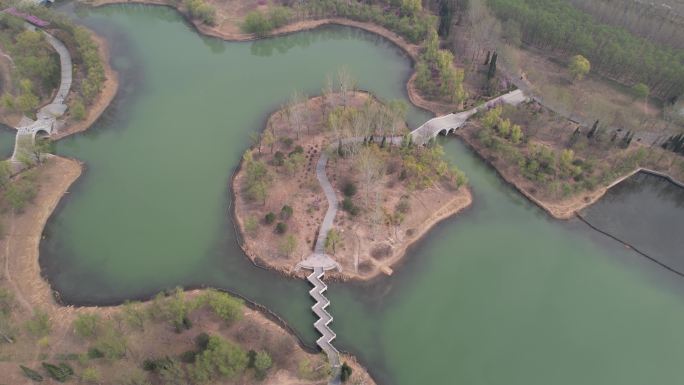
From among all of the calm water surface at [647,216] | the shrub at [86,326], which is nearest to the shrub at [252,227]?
the shrub at [86,326]

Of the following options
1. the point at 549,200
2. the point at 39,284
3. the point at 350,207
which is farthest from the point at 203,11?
the point at 549,200

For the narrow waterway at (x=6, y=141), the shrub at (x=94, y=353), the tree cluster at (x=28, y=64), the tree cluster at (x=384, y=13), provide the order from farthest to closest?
the tree cluster at (x=384, y=13), the tree cluster at (x=28, y=64), the narrow waterway at (x=6, y=141), the shrub at (x=94, y=353)

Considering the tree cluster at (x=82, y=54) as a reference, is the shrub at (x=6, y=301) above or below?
below

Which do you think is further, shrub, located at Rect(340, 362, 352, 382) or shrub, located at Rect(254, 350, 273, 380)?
shrub, located at Rect(340, 362, 352, 382)

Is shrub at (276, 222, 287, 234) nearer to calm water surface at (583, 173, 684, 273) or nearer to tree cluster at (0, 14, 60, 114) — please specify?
calm water surface at (583, 173, 684, 273)

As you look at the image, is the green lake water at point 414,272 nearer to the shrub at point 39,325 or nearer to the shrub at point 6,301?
the shrub at point 6,301

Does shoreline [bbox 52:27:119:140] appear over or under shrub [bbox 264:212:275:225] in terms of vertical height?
over

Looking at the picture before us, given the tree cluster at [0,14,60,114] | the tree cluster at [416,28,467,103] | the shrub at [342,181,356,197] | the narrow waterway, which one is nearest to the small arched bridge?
the tree cluster at [416,28,467,103]
